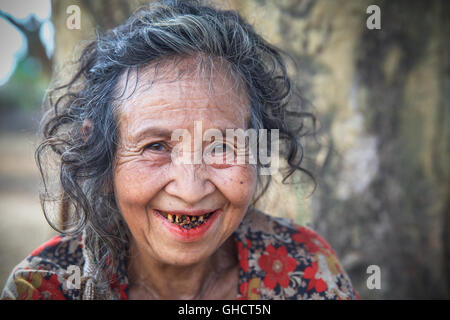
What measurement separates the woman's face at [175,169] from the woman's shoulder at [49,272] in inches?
16.3

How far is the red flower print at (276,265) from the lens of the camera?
6.18 ft

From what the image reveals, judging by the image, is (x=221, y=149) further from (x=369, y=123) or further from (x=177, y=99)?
(x=369, y=123)

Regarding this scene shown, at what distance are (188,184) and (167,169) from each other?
0.12m

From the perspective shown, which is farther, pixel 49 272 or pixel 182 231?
pixel 49 272

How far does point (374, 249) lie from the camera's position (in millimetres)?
3029

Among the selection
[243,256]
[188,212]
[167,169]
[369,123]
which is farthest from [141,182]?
[369,123]

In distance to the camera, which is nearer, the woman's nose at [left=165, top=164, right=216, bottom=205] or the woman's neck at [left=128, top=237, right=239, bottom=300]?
the woman's nose at [left=165, top=164, right=216, bottom=205]

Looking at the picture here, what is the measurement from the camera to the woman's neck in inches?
74.7

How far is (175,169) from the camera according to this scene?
1480 mm

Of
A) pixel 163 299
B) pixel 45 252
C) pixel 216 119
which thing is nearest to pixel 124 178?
pixel 216 119

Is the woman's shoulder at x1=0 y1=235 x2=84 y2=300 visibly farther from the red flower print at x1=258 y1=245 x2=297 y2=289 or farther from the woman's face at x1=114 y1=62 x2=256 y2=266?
the red flower print at x1=258 y1=245 x2=297 y2=289

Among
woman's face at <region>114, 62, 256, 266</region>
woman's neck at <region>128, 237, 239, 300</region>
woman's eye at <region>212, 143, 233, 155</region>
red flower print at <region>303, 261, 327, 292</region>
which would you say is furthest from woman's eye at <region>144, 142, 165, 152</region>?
red flower print at <region>303, 261, 327, 292</region>
